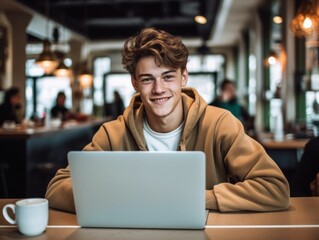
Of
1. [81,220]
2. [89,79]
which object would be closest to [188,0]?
[89,79]

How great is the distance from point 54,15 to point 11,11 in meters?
1.32

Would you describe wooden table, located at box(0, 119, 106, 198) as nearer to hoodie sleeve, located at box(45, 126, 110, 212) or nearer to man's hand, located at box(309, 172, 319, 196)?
hoodie sleeve, located at box(45, 126, 110, 212)

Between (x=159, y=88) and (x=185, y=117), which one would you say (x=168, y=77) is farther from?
(x=185, y=117)

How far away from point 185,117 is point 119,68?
572 inches

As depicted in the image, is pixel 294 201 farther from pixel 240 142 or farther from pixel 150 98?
pixel 150 98

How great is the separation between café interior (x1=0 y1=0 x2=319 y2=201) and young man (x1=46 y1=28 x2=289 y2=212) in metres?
0.41

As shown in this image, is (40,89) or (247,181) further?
(40,89)

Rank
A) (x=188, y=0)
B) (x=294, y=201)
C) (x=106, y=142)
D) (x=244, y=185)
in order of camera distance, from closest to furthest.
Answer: (x=244, y=185) → (x=294, y=201) → (x=106, y=142) → (x=188, y=0)

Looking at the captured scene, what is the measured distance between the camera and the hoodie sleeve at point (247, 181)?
1.56 meters

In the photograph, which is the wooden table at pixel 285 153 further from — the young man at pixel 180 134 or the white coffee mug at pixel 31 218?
the white coffee mug at pixel 31 218

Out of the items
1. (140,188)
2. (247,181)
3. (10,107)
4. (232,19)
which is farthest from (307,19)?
(232,19)

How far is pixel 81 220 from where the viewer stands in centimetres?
141

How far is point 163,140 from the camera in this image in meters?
2.04

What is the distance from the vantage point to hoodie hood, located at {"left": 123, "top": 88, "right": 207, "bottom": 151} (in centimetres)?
193
